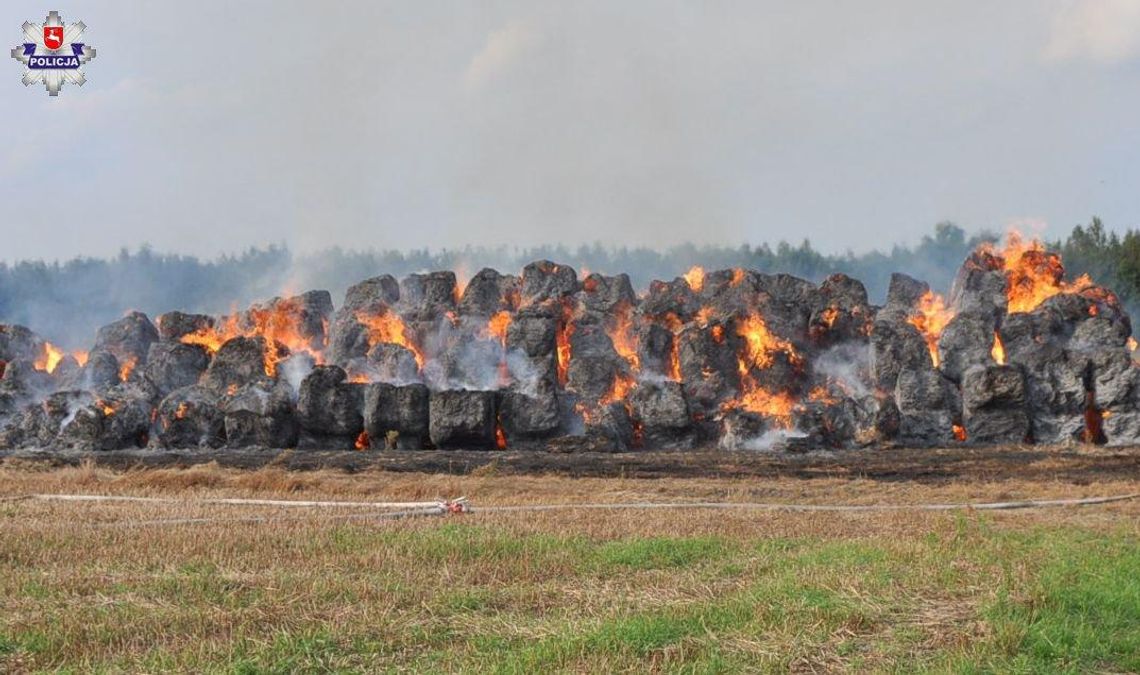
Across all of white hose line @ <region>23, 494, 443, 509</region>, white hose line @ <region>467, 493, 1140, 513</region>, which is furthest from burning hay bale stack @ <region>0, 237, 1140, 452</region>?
white hose line @ <region>23, 494, 443, 509</region>

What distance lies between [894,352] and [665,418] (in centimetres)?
1133

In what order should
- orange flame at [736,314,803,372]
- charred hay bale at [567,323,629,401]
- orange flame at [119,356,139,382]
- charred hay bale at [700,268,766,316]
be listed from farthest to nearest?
orange flame at [119,356,139,382] < charred hay bale at [700,268,766,316] < orange flame at [736,314,803,372] < charred hay bale at [567,323,629,401]

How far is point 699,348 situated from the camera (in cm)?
4609

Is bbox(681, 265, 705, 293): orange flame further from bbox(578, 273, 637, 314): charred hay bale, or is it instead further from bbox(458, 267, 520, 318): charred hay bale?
bbox(458, 267, 520, 318): charred hay bale

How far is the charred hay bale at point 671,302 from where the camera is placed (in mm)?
50469

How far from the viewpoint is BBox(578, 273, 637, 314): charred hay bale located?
169 feet

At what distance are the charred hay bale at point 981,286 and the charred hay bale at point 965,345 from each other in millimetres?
1577

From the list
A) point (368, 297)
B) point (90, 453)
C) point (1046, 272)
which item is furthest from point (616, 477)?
point (1046, 272)

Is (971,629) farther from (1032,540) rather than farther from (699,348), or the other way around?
(699,348)

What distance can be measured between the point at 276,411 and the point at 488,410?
9.22m

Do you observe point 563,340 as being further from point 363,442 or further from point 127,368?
point 127,368

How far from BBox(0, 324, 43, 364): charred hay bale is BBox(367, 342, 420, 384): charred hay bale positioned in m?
19.4

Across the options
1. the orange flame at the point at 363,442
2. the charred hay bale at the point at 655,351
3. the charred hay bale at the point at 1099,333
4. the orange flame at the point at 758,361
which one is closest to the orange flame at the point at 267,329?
the orange flame at the point at 363,442

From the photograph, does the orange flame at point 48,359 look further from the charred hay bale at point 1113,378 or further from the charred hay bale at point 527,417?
the charred hay bale at point 1113,378
